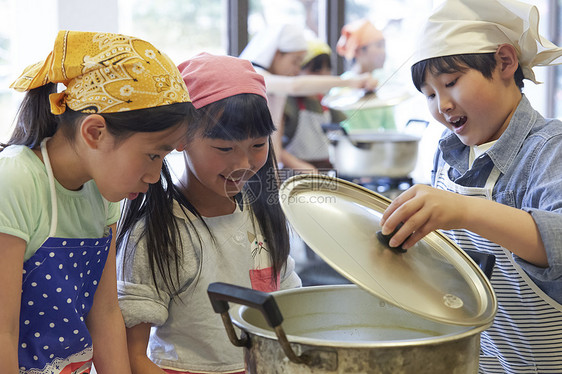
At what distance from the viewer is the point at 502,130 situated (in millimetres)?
857

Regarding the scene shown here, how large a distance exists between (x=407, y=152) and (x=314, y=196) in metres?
1.75

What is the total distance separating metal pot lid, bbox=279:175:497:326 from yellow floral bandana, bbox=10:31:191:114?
0.58 ft

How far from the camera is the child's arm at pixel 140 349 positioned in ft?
2.56

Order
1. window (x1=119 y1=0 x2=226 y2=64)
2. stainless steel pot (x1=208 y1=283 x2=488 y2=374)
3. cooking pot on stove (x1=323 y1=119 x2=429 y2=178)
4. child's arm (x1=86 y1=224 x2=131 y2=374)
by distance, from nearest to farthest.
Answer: stainless steel pot (x1=208 y1=283 x2=488 y2=374) → child's arm (x1=86 y1=224 x2=131 y2=374) → cooking pot on stove (x1=323 y1=119 x2=429 y2=178) → window (x1=119 y1=0 x2=226 y2=64)

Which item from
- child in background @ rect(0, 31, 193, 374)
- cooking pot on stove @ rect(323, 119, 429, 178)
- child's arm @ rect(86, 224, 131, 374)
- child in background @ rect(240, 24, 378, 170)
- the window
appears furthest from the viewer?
the window

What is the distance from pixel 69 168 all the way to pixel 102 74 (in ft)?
0.38

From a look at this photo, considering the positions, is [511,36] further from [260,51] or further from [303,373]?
[260,51]

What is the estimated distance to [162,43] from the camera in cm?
288

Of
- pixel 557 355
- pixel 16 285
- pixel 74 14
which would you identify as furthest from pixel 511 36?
pixel 74 14

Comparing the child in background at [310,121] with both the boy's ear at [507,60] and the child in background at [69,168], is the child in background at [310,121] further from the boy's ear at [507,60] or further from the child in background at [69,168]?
the child in background at [69,168]

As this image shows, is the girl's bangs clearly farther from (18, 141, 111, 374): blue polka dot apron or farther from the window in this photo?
the window

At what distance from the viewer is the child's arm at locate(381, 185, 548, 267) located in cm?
63

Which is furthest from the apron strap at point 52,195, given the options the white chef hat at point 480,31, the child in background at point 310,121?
the child in background at point 310,121

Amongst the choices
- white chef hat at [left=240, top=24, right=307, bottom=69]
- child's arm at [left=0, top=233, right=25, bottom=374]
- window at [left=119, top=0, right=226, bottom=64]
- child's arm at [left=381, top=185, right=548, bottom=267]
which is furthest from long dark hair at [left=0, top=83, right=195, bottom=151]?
window at [left=119, top=0, right=226, bottom=64]
